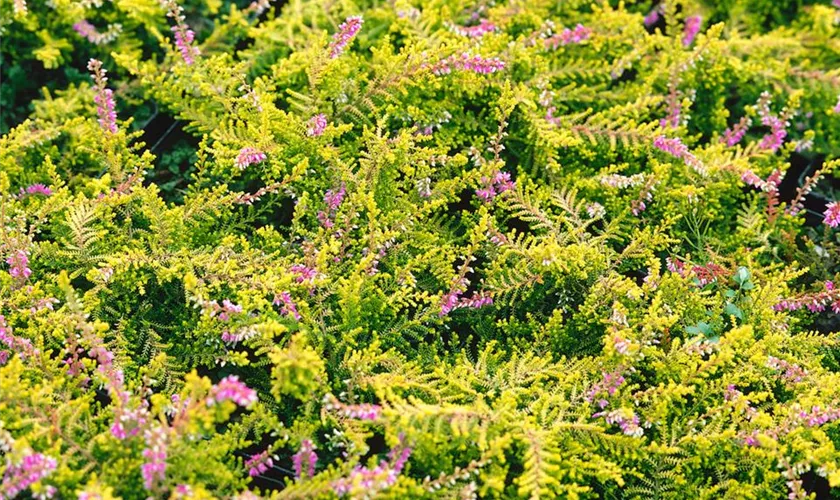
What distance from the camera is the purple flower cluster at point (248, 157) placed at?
2.23 metres

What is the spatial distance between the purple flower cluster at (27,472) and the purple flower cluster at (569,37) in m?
2.05

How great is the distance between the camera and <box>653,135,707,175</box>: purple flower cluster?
2514mm

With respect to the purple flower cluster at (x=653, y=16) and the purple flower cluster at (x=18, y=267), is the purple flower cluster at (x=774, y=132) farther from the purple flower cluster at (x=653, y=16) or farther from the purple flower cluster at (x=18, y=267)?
the purple flower cluster at (x=18, y=267)

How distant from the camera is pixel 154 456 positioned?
175cm

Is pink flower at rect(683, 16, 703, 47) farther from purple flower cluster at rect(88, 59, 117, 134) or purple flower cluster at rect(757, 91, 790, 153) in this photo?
purple flower cluster at rect(88, 59, 117, 134)

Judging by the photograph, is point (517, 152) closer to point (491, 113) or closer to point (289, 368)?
point (491, 113)

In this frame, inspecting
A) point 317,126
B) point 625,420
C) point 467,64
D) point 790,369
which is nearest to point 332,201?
point 317,126

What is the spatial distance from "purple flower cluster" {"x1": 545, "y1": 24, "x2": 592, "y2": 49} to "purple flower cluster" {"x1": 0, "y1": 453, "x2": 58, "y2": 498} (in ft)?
6.74

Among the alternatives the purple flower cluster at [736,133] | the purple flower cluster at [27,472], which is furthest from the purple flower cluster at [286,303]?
the purple flower cluster at [736,133]

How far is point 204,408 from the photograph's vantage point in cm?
174

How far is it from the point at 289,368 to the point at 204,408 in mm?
210

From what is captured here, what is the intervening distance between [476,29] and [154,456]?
70.9 inches

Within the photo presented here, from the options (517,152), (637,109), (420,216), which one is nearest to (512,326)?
(420,216)

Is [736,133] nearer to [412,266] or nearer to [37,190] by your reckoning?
[412,266]
